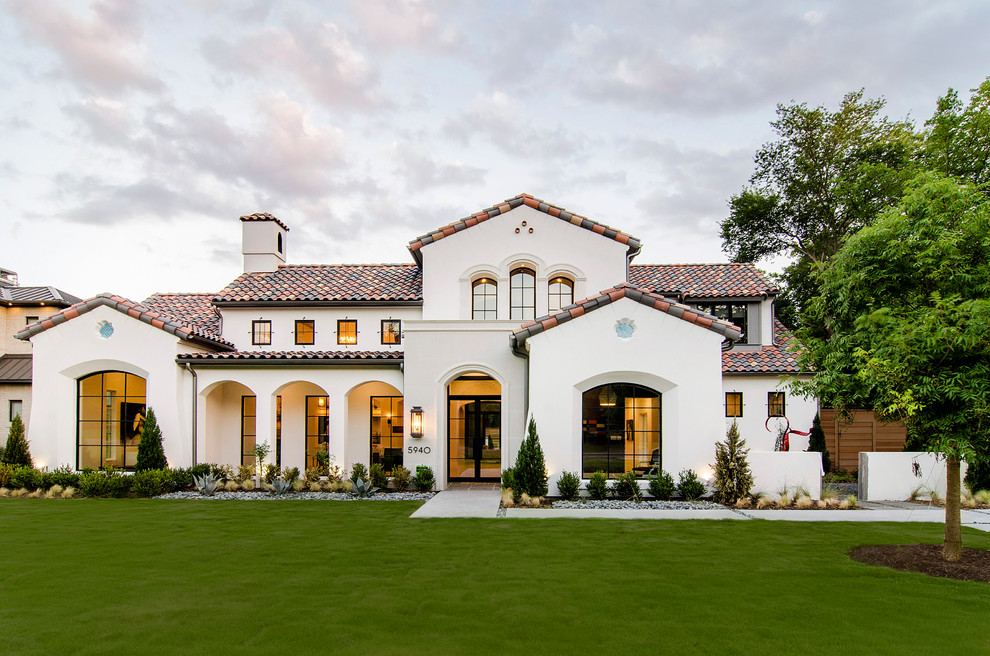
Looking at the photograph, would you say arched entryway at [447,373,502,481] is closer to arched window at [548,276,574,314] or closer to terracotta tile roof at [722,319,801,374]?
arched window at [548,276,574,314]

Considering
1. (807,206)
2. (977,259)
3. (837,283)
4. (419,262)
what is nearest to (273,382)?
(419,262)

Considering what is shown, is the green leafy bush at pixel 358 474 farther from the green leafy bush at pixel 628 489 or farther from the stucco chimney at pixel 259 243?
the stucco chimney at pixel 259 243

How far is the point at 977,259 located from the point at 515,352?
1043 centimetres

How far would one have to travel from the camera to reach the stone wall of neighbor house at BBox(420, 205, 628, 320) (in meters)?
18.6

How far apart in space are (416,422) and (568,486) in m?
4.77

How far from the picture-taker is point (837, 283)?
923 cm

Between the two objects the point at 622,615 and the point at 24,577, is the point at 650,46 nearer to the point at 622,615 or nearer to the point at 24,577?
the point at 622,615

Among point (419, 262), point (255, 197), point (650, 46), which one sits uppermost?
point (650, 46)

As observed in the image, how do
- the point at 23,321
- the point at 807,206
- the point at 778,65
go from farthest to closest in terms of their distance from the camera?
the point at 807,206 → the point at 23,321 → the point at 778,65

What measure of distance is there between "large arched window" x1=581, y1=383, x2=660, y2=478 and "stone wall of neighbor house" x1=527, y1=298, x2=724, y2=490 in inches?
11.9

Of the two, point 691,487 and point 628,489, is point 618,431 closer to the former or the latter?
point 628,489

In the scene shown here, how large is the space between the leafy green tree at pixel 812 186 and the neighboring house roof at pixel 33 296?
35.2 m

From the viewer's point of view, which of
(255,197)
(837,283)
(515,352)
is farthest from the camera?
(255,197)

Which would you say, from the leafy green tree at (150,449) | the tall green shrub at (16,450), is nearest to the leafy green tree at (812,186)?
the leafy green tree at (150,449)
